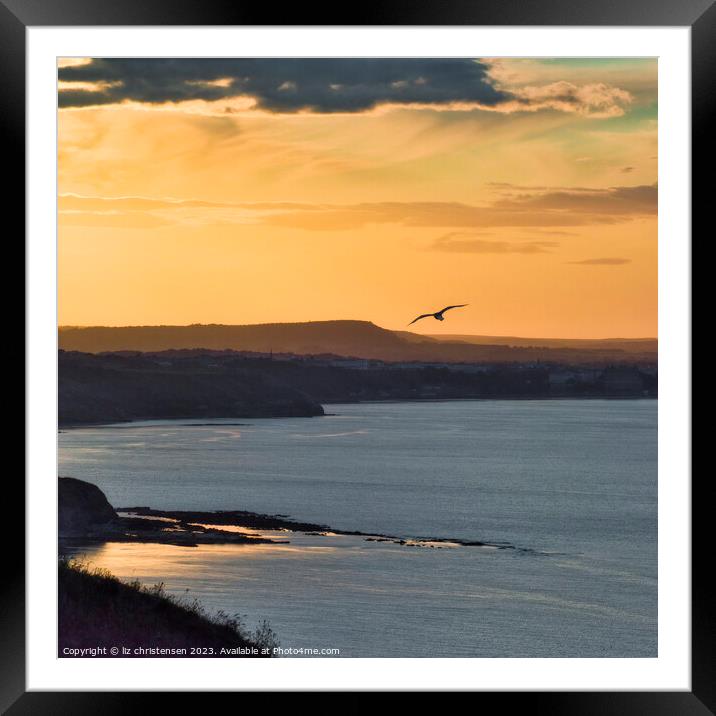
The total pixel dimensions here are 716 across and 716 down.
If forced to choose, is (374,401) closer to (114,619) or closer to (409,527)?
(409,527)

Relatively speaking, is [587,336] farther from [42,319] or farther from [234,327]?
[42,319]

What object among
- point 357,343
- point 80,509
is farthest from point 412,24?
point 357,343

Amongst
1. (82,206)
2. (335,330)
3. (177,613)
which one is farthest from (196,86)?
(177,613)

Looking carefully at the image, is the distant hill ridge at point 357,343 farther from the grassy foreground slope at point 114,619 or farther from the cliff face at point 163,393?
the grassy foreground slope at point 114,619

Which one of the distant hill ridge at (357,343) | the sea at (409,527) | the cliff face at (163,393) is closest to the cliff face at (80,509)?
the sea at (409,527)

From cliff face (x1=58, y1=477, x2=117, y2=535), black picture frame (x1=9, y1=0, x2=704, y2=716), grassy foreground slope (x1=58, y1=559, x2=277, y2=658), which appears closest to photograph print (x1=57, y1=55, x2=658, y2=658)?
cliff face (x1=58, y1=477, x2=117, y2=535)
